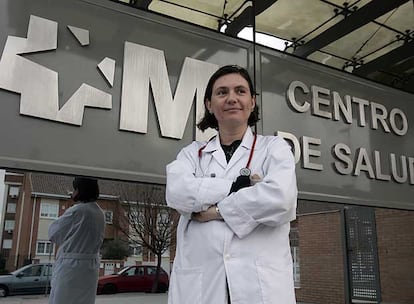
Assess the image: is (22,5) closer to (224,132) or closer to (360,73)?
(224,132)

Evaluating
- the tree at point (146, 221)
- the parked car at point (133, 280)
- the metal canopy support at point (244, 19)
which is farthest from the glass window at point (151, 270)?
the metal canopy support at point (244, 19)

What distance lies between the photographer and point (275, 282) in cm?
122

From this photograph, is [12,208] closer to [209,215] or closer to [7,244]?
[7,244]

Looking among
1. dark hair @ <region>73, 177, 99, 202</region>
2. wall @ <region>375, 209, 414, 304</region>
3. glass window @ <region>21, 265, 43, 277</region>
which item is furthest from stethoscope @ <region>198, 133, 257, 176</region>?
glass window @ <region>21, 265, 43, 277</region>

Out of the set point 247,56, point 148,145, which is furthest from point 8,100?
point 247,56

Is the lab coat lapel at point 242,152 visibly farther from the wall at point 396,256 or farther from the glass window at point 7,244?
the glass window at point 7,244

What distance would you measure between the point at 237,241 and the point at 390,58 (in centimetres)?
324

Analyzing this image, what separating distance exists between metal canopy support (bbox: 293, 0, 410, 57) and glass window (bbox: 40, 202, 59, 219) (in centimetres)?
2375

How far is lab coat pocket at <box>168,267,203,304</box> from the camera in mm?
1256

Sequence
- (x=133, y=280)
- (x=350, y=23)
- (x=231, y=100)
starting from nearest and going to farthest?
(x=231, y=100) < (x=350, y=23) < (x=133, y=280)

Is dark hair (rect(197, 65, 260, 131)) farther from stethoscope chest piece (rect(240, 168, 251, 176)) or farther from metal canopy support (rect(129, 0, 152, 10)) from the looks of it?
metal canopy support (rect(129, 0, 152, 10))

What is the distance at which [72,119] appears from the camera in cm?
220

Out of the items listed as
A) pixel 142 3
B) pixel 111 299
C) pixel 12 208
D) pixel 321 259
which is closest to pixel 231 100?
pixel 142 3

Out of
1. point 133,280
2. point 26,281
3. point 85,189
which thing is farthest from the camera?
point 133,280
